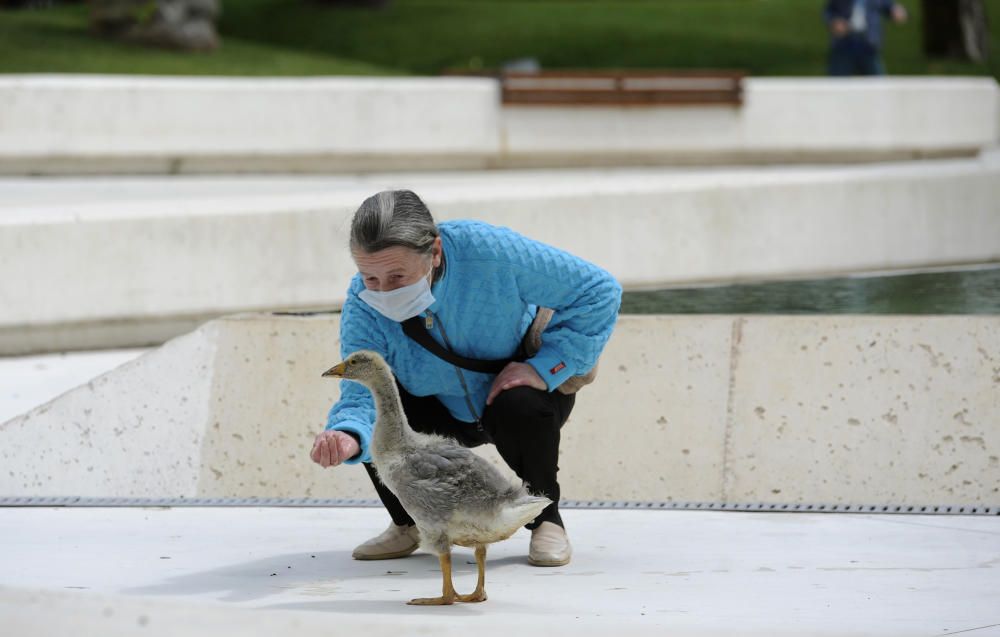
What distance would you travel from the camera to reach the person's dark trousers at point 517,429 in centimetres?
475

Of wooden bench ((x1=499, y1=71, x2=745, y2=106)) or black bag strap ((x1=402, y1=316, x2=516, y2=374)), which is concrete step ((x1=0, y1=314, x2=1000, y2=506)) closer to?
black bag strap ((x1=402, y1=316, x2=516, y2=374))

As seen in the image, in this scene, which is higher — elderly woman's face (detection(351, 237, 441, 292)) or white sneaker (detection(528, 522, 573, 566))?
elderly woman's face (detection(351, 237, 441, 292))

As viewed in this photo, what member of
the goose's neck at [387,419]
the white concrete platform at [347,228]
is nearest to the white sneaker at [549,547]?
the goose's neck at [387,419]

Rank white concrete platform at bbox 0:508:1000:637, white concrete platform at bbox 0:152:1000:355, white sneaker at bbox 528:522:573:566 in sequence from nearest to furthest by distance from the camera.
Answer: white concrete platform at bbox 0:508:1000:637
white sneaker at bbox 528:522:573:566
white concrete platform at bbox 0:152:1000:355

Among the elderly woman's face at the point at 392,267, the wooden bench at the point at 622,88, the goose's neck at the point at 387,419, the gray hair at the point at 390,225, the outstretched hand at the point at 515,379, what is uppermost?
the wooden bench at the point at 622,88

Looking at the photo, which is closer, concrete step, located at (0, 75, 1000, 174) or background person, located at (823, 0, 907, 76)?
concrete step, located at (0, 75, 1000, 174)

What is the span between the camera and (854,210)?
11711mm

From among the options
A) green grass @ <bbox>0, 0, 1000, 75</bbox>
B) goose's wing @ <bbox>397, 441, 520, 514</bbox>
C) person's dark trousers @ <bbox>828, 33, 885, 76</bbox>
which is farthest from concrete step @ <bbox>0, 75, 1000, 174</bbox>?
goose's wing @ <bbox>397, 441, 520, 514</bbox>

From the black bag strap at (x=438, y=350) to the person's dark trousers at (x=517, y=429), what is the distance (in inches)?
4.9

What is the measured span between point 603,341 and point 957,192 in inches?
319

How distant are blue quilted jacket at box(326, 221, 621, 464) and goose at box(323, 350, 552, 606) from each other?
220 mm

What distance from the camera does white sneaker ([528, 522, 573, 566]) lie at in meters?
4.89

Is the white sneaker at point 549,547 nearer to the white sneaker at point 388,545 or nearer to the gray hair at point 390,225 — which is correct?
the white sneaker at point 388,545

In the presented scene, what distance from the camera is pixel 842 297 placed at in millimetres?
9562
